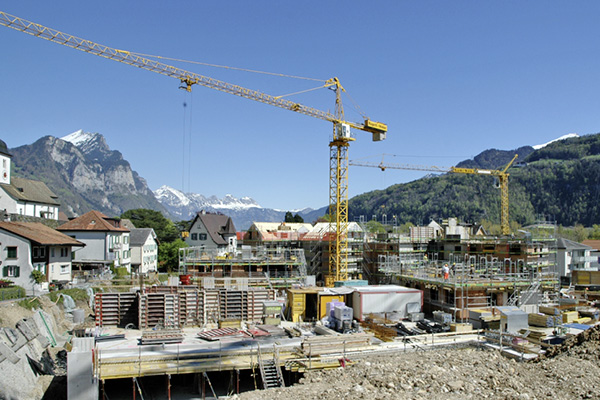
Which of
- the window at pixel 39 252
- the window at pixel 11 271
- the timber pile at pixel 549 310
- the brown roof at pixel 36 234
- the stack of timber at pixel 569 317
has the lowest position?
the stack of timber at pixel 569 317

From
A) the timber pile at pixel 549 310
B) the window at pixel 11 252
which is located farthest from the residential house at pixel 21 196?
the timber pile at pixel 549 310

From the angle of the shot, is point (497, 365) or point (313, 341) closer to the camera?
point (497, 365)

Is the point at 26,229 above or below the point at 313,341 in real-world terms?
above

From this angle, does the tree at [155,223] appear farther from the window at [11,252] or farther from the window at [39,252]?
the window at [11,252]

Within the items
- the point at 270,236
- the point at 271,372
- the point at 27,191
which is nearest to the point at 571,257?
the point at 270,236

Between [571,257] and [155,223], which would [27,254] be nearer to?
[571,257]

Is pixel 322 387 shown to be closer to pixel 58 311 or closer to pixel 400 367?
pixel 400 367

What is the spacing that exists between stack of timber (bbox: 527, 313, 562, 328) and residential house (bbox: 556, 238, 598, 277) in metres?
37.5

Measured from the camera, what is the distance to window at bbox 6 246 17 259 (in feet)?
112

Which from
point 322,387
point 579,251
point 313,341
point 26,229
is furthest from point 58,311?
point 579,251

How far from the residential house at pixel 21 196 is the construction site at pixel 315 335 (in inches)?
847

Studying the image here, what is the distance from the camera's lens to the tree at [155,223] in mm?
102562

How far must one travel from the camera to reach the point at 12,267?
112ft

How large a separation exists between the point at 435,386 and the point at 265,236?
49.2m
